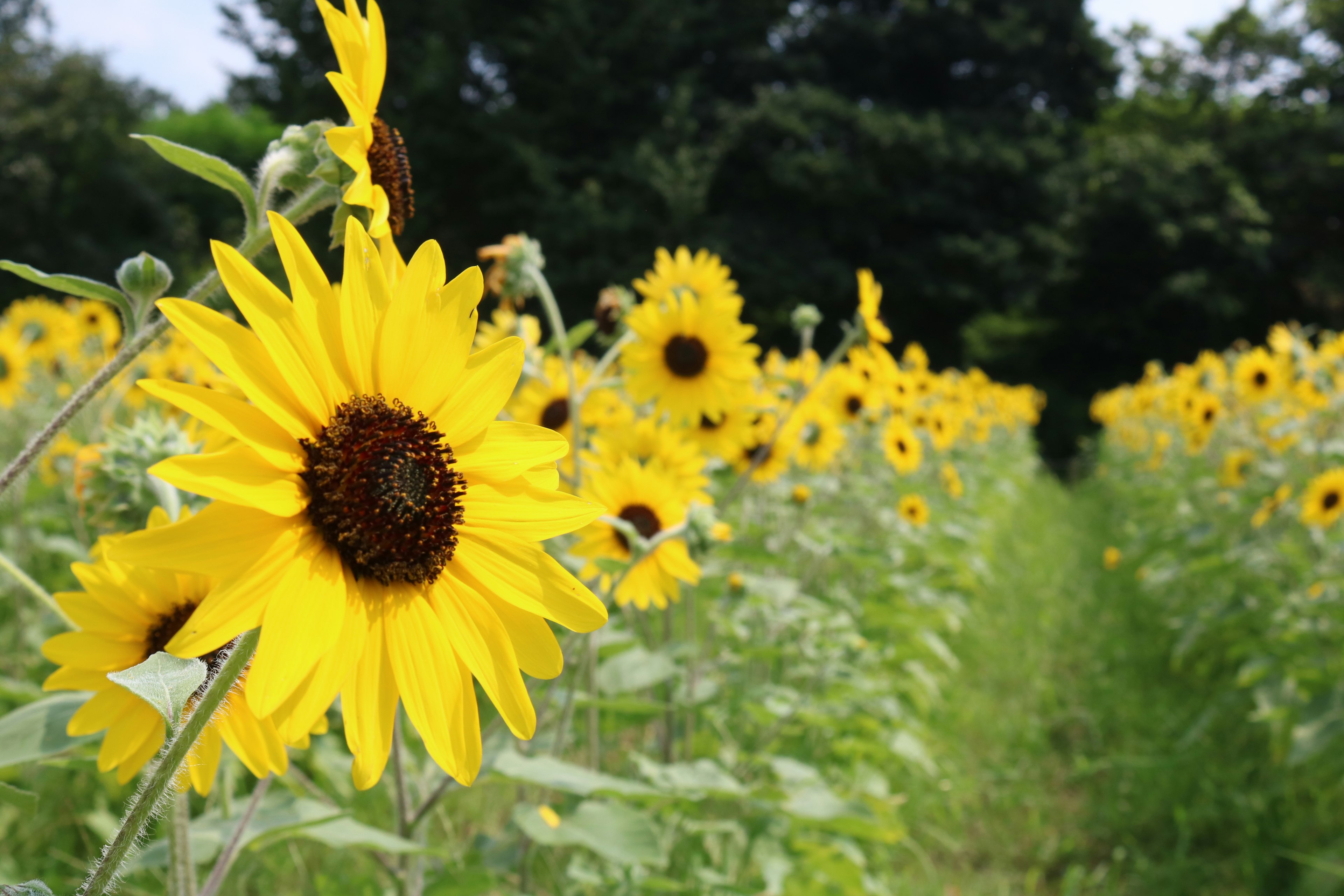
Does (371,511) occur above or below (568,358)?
below

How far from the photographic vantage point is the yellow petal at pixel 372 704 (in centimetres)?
69

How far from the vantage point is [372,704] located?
0.73 metres

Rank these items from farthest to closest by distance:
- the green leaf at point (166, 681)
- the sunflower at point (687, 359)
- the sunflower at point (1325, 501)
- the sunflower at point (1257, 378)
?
the sunflower at point (1257, 378)
the sunflower at point (1325, 501)
the sunflower at point (687, 359)
the green leaf at point (166, 681)

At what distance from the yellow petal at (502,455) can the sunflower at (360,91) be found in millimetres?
206

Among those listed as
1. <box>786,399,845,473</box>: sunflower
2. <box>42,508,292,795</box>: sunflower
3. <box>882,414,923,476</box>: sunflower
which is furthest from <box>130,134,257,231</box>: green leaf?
<box>882,414,923,476</box>: sunflower

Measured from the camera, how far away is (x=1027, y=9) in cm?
2180

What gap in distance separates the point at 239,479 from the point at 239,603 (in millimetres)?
88

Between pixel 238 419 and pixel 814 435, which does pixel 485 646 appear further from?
pixel 814 435

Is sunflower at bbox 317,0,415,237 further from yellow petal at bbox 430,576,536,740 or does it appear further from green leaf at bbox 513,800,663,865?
green leaf at bbox 513,800,663,865


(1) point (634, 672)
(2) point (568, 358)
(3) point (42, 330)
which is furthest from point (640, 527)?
(3) point (42, 330)

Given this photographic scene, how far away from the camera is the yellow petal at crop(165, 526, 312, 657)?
1.99 feet

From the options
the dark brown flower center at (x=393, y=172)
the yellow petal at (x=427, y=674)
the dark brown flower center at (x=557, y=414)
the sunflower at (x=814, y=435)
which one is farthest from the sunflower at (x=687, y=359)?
the yellow petal at (x=427, y=674)

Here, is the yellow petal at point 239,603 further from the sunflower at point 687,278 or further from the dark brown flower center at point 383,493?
the sunflower at point 687,278

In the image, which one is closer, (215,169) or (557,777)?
(215,169)
